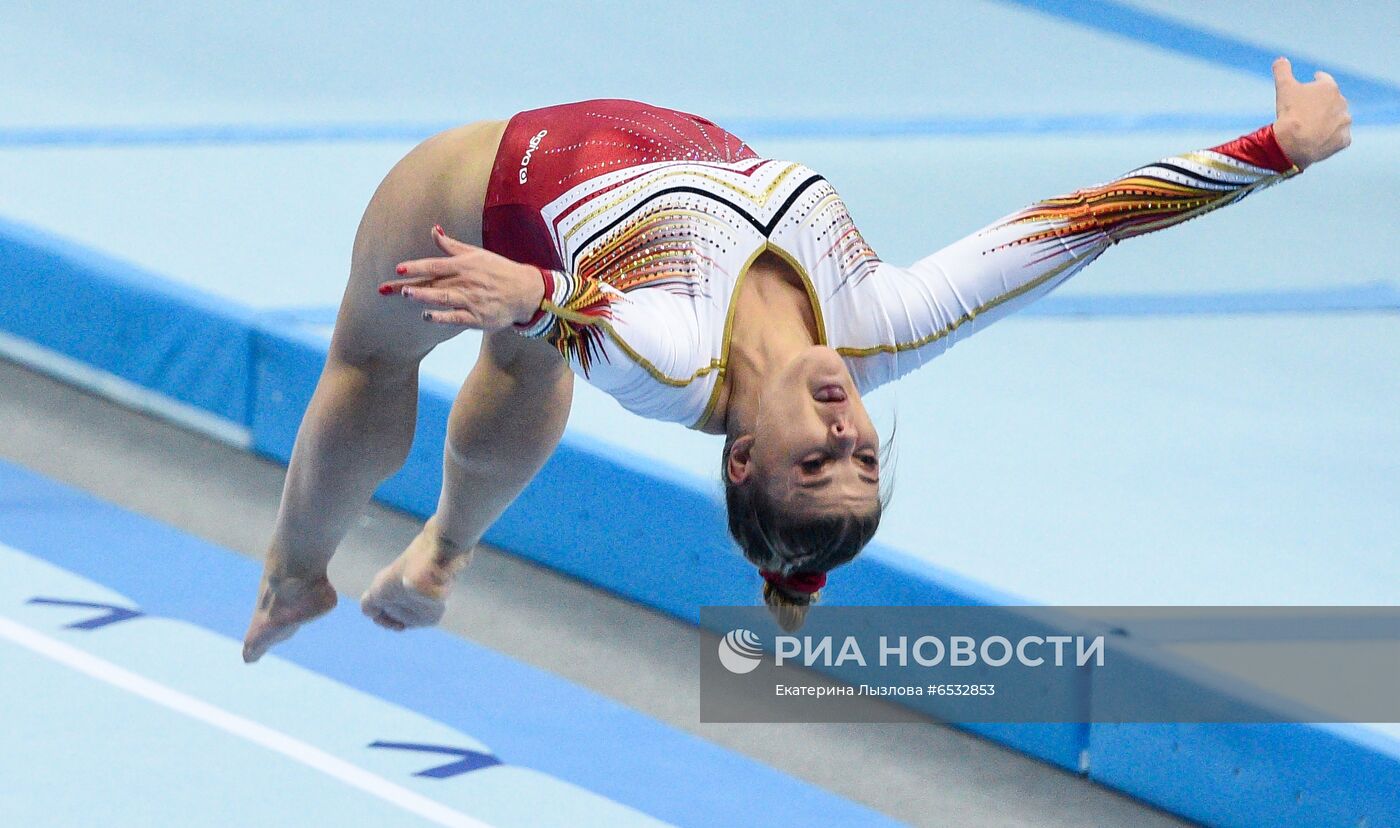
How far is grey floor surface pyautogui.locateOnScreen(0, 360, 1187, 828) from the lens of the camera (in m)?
2.67

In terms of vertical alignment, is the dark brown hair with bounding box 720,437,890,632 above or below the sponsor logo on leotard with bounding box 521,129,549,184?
below

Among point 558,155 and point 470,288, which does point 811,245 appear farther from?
point 470,288

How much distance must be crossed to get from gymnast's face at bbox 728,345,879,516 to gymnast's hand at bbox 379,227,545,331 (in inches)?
11.3

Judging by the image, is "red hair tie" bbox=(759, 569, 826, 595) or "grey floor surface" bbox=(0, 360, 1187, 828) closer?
"red hair tie" bbox=(759, 569, 826, 595)

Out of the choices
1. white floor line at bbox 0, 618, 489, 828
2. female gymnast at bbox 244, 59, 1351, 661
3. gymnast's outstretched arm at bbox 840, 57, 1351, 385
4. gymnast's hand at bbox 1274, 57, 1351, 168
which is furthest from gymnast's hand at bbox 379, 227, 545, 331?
white floor line at bbox 0, 618, 489, 828

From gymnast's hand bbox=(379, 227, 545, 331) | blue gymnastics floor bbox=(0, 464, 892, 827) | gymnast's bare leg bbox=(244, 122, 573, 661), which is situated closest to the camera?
gymnast's hand bbox=(379, 227, 545, 331)

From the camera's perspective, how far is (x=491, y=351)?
2.35 m

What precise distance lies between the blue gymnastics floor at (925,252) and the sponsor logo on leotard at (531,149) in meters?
1.07

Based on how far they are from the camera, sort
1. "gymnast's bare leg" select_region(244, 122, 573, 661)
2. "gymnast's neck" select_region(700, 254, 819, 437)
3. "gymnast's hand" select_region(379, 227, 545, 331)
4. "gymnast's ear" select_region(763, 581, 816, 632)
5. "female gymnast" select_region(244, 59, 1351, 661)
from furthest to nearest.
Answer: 1. "gymnast's bare leg" select_region(244, 122, 573, 661)
2. "gymnast's ear" select_region(763, 581, 816, 632)
3. "gymnast's neck" select_region(700, 254, 819, 437)
4. "female gymnast" select_region(244, 59, 1351, 661)
5. "gymnast's hand" select_region(379, 227, 545, 331)

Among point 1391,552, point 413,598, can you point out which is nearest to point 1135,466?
point 1391,552

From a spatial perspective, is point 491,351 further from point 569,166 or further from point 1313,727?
point 1313,727

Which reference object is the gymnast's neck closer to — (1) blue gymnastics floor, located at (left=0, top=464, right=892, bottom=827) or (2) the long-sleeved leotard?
(2) the long-sleeved leotard

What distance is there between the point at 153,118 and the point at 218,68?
1.44 feet

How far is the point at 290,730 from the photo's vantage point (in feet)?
8.87
